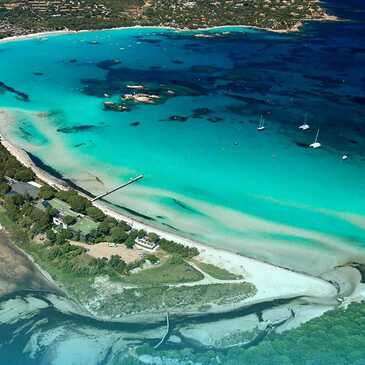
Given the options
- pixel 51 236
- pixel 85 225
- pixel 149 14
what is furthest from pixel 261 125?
pixel 149 14

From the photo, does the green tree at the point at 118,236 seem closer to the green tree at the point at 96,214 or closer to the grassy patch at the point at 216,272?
the green tree at the point at 96,214

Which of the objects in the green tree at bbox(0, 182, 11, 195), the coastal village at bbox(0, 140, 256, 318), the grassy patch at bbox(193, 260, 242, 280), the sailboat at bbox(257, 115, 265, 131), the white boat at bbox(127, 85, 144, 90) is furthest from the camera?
the white boat at bbox(127, 85, 144, 90)

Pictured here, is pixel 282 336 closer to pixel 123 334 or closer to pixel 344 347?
pixel 344 347

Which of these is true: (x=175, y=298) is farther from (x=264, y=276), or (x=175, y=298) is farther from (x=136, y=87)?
(x=136, y=87)

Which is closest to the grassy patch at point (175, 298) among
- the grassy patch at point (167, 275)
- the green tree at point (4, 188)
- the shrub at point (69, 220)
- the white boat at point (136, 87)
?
the grassy patch at point (167, 275)

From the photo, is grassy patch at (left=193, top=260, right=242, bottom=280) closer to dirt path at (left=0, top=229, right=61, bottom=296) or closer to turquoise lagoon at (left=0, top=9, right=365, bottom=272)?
turquoise lagoon at (left=0, top=9, right=365, bottom=272)

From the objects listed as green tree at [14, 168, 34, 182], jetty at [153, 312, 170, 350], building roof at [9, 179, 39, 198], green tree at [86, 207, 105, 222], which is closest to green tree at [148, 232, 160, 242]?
green tree at [86, 207, 105, 222]

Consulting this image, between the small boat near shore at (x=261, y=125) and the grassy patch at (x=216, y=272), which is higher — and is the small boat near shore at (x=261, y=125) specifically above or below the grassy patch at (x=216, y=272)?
above
